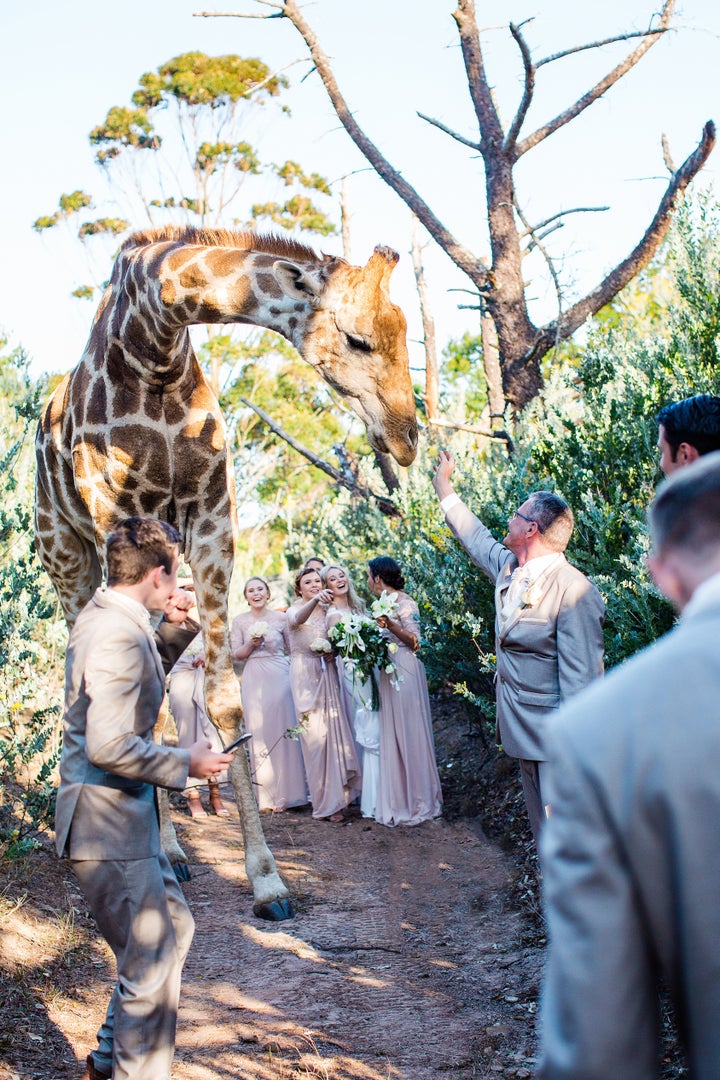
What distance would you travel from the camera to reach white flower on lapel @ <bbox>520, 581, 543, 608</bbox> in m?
5.02

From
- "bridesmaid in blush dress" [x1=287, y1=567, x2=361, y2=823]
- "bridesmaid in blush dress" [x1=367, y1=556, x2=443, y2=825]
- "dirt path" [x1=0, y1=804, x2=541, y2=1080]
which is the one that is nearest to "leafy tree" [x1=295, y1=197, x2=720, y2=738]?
"bridesmaid in blush dress" [x1=367, y1=556, x2=443, y2=825]

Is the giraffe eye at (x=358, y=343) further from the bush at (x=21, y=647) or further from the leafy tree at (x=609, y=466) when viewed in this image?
the bush at (x=21, y=647)

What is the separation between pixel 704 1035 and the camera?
1.46 metres

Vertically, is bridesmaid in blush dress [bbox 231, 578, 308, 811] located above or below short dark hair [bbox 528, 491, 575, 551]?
below

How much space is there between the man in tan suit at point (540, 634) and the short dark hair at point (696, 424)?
149 cm

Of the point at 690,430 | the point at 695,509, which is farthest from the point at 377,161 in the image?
the point at 695,509

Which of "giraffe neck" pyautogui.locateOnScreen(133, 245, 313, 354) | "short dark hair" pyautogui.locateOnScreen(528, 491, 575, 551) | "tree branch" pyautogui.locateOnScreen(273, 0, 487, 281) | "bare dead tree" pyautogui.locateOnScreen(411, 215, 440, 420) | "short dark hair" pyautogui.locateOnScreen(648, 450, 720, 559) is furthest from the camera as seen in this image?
"bare dead tree" pyautogui.locateOnScreen(411, 215, 440, 420)

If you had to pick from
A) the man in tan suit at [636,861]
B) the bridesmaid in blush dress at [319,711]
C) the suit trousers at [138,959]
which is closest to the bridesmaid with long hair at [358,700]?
the bridesmaid in blush dress at [319,711]

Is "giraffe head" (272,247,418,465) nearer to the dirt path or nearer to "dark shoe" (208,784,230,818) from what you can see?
the dirt path

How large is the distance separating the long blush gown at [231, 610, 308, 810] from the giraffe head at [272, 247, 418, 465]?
569 cm

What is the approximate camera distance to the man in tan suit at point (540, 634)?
15.9 ft

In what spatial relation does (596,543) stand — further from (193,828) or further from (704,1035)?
(704,1035)

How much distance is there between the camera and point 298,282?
5.18m

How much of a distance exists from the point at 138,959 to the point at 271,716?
7.10 meters
